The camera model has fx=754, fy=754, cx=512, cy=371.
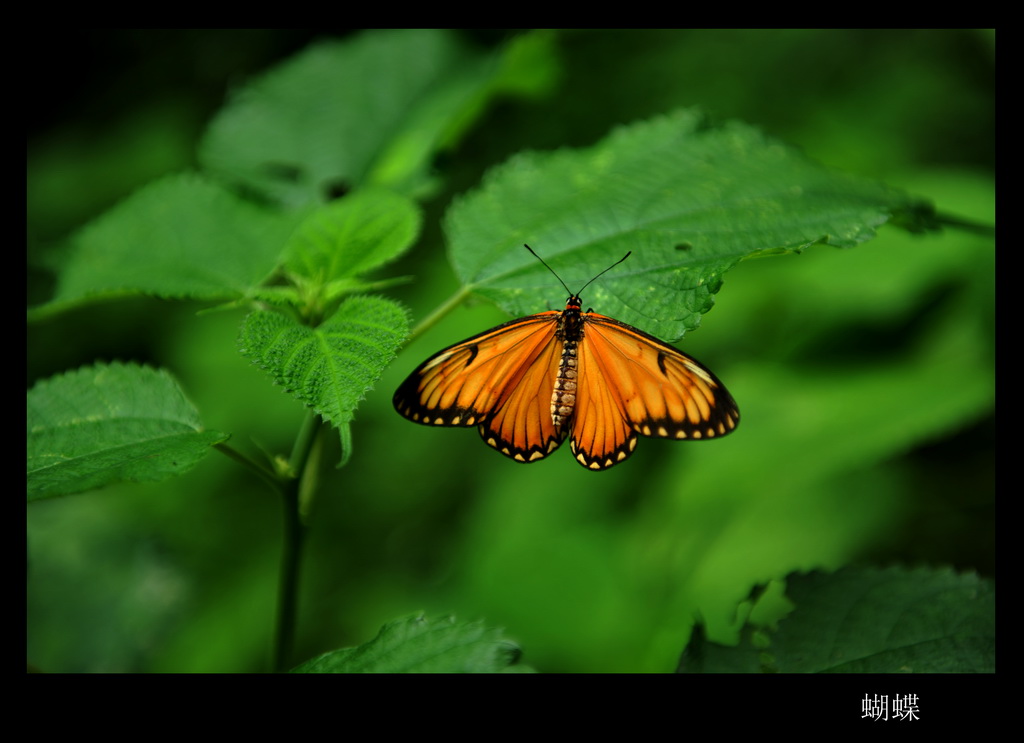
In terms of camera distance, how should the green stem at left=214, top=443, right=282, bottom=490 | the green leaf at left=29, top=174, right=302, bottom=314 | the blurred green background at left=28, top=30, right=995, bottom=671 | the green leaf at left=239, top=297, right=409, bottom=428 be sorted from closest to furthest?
the green leaf at left=239, top=297, right=409, bottom=428, the green stem at left=214, top=443, right=282, bottom=490, the green leaf at left=29, top=174, right=302, bottom=314, the blurred green background at left=28, top=30, right=995, bottom=671

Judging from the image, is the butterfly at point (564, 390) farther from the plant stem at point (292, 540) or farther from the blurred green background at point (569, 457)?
the blurred green background at point (569, 457)

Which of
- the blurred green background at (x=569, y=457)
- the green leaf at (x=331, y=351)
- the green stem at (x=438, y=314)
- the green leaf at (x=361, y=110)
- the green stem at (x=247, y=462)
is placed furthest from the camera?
the blurred green background at (x=569, y=457)

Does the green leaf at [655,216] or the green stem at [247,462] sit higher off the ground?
the green leaf at [655,216]

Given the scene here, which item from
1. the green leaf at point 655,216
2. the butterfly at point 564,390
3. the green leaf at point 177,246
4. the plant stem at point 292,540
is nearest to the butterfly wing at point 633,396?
the butterfly at point 564,390

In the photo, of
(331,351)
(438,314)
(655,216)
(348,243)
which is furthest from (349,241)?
(655,216)

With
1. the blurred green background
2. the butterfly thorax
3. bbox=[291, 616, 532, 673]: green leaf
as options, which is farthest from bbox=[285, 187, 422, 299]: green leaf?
the blurred green background

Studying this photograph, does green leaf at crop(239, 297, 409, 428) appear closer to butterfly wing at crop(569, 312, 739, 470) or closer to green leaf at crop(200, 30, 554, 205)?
butterfly wing at crop(569, 312, 739, 470)
